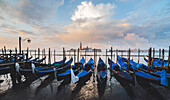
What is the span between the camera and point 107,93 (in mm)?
4820

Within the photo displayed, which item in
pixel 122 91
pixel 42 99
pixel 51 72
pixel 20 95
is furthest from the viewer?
pixel 51 72

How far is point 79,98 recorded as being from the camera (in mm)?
4359

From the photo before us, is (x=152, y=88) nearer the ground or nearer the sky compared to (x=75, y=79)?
nearer the ground

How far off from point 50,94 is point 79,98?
1.90 m

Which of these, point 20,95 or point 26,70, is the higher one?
point 26,70

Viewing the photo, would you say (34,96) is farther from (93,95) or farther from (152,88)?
(152,88)

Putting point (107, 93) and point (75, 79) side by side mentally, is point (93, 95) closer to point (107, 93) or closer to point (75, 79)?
point (107, 93)

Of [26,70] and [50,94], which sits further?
[26,70]

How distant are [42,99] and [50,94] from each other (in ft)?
1.70

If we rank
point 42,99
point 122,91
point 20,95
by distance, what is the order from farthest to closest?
point 122,91
point 20,95
point 42,99

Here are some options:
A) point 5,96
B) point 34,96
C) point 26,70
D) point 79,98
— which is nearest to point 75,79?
point 79,98

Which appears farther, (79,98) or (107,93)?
(107,93)

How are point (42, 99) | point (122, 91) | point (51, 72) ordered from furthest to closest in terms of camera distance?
point (51, 72), point (122, 91), point (42, 99)

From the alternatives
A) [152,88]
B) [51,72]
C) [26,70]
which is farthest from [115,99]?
[26,70]
